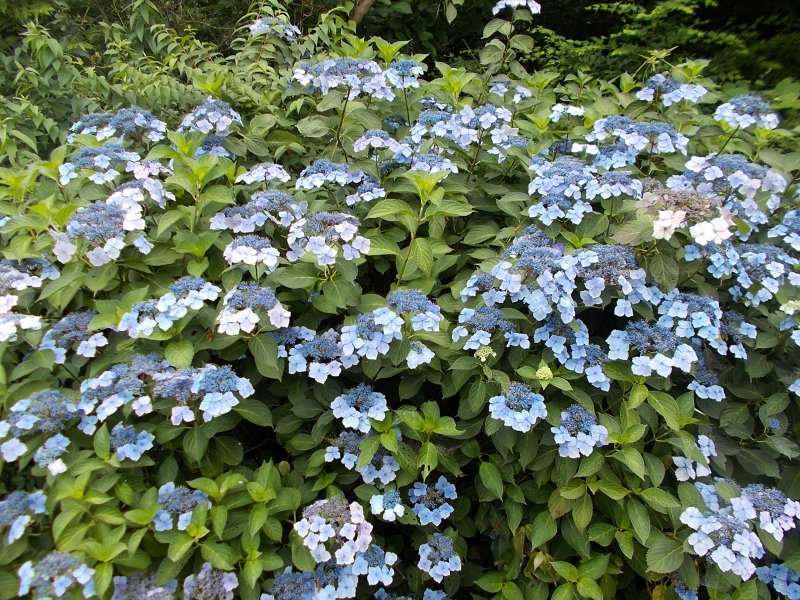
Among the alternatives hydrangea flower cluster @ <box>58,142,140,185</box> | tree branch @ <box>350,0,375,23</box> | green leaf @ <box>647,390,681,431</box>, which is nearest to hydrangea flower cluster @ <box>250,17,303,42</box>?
tree branch @ <box>350,0,375,23</box>

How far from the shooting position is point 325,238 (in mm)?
1893

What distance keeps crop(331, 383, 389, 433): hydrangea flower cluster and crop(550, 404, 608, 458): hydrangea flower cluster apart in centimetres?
58

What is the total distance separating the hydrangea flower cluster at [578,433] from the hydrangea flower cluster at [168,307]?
3.96ft

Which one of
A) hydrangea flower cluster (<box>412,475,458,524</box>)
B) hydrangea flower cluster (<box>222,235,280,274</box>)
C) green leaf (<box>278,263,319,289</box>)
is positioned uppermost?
hydrangea flower cluster (<box>222,235,280,274</box>)

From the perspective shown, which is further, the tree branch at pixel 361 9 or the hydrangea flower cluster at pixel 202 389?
the tree branch at pixel 361 9

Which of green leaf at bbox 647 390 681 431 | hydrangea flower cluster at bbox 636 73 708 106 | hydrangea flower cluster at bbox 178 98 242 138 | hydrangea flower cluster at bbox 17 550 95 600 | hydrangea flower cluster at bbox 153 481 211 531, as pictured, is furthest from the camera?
hydrangea flower cluster at bbox 636 73 708 106

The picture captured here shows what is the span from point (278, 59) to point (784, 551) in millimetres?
3451

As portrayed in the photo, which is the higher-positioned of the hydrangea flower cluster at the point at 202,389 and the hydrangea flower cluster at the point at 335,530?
the hydrangea flower cluster at the point at 202,389

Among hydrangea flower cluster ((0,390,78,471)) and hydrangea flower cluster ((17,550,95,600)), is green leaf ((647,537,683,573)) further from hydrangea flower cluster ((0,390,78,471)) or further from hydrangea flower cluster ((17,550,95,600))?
hydrangea flower cluster ((0,390,78,471))

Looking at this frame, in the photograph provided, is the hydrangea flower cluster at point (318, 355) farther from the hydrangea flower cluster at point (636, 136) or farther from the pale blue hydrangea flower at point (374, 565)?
the hydrangea flower cluster at point (636, 136)

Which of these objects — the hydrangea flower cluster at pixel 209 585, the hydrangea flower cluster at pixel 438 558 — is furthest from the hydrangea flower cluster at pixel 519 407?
the hydrangea flower cluster at pixel 209 585

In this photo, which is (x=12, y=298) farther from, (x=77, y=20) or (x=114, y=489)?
(x=77, y=20)

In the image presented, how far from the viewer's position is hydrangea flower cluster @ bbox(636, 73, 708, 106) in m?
2.54

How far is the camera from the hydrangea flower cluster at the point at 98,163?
2160mm
